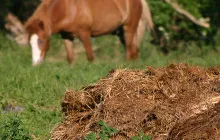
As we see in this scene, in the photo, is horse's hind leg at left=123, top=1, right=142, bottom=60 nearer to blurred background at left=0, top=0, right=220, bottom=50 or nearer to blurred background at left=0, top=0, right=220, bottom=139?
blurred background at left=0, top=0, right=220, bottom=139

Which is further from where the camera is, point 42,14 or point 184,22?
point 184,22

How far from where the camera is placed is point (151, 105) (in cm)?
717

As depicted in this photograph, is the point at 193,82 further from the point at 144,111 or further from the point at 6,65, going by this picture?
the point at 6,65

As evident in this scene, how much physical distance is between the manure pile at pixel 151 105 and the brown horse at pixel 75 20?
8262 mm

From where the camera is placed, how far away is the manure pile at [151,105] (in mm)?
6723

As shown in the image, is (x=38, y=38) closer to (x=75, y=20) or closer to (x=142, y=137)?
(x=75, y=20)

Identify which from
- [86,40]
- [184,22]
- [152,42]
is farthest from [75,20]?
[184,22]

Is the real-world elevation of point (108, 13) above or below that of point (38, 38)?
below

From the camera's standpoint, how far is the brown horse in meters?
16.2

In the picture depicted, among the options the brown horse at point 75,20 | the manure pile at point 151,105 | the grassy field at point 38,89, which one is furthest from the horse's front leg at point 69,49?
the manure pile at point 151,105

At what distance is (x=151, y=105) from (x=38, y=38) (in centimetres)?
931

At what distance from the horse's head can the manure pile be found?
8242 mm

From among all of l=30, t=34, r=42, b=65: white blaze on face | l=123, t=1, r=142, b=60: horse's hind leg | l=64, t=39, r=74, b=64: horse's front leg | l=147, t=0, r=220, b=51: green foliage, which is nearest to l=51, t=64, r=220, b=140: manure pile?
l=30, t=34, r=42, b=65: white blaze on face

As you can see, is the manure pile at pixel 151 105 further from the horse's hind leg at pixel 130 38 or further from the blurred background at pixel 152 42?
the horse's hind leg at pixel 130 38
